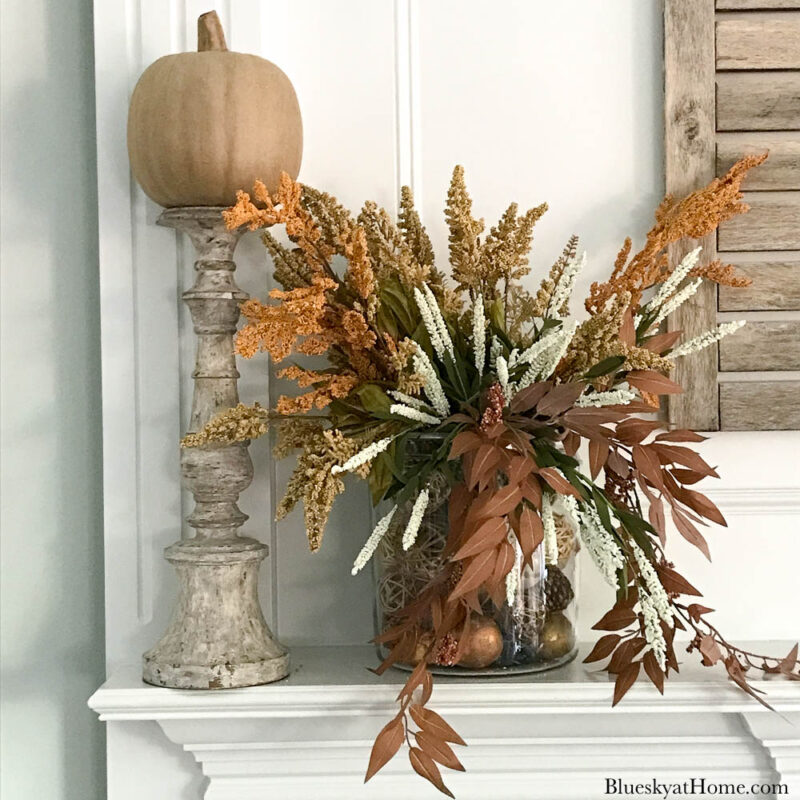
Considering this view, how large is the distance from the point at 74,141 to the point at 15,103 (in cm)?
8

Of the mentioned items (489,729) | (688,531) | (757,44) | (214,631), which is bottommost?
(489,729)

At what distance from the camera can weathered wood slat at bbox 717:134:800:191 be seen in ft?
3.42

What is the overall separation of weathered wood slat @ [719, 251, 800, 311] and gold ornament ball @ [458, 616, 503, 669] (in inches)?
17.4

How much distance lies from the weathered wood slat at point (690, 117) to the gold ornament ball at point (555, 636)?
10.5 inches

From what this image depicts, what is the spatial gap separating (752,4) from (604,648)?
0.71 m

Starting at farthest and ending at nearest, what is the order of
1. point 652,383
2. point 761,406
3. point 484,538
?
1. point 761,406
2. point 652,383
3. point 484,538

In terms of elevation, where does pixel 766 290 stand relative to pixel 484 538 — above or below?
above

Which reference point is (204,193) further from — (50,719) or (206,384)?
(50,719)

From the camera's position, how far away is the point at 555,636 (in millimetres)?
912

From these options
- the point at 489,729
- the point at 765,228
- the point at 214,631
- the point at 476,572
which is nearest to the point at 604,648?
the point at 489,729

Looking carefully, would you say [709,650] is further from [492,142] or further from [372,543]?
[492,142]

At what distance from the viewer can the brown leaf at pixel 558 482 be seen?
75 centimetres

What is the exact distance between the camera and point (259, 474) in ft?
3.34

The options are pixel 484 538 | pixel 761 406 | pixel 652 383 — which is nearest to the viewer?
pixel 484 538
